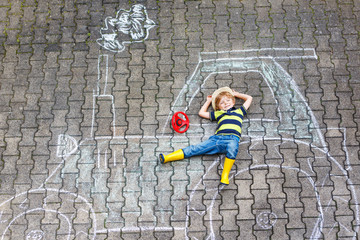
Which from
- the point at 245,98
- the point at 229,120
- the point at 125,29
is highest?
the point at 125,29

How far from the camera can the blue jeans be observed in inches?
183

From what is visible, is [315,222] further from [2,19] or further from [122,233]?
[2,19]

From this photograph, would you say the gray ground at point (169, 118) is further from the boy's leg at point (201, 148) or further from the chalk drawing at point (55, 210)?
the boy's leg at point (201, 148)

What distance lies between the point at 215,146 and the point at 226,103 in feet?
1.84

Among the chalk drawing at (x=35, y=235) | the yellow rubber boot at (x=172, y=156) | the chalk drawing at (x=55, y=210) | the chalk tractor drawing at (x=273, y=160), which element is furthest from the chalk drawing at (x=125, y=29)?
the chalk drawing at (x=35, y=235)

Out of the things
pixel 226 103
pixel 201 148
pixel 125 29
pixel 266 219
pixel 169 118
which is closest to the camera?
pixel 266 219

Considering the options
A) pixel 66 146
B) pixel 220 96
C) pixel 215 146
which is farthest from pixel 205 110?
pixel 66 146

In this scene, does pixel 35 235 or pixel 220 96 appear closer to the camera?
pixel 35 235

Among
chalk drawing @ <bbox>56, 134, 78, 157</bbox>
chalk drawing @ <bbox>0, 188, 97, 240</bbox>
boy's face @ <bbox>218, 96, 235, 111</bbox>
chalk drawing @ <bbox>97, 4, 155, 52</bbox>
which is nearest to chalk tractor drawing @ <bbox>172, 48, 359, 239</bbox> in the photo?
boy's face @ <bbox>218, 96, 235, 111</bbox>

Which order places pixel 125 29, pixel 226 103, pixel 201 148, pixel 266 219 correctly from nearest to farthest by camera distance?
pixel 266 219, pixel 201 148, pixel 226 103, pixel 125 29

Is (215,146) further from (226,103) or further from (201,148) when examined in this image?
(226,103)

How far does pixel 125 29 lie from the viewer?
5289 millimetres

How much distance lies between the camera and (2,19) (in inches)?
213

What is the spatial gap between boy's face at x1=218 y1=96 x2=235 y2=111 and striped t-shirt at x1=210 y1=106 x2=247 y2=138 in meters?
0.05
